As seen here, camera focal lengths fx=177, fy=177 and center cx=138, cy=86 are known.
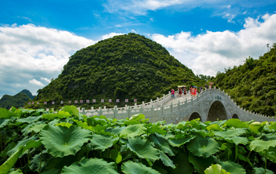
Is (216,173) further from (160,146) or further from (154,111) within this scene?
(154,111)

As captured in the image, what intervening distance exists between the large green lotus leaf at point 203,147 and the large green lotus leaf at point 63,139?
47.4 inches

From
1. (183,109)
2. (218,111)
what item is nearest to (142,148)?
(183,109)

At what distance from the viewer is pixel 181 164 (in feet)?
6.96

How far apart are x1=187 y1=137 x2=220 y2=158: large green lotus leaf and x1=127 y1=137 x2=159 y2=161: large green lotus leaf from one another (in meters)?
0.51

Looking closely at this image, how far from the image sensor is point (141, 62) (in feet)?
180

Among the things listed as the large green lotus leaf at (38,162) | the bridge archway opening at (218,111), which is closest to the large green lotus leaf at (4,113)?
the large green lotus leaf at (38,162)

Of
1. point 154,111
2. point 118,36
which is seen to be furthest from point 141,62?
point 154,111

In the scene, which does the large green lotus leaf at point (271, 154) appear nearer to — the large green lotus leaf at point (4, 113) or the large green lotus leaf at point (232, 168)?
the large green lotus leaf at point (232, 168)

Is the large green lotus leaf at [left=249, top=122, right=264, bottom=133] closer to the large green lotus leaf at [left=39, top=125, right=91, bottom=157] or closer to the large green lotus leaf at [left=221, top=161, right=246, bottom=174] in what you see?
the large green lotus leaf at [left=221, top=161, right=246, bottom=174]

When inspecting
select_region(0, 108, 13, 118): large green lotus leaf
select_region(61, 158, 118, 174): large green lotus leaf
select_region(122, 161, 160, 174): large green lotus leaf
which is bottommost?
select_region(122, 161, 160, 174): large green lotus leaf

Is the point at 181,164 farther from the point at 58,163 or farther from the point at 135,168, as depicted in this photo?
the point at 58,163

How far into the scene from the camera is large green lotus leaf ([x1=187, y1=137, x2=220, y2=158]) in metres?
2.00

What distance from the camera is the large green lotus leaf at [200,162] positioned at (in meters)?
2.00

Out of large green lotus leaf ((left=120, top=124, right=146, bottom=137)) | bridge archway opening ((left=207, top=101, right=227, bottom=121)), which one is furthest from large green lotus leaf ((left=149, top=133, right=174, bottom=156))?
bridge archway opening ((left=207, top=101, right=227, bottom=121))
